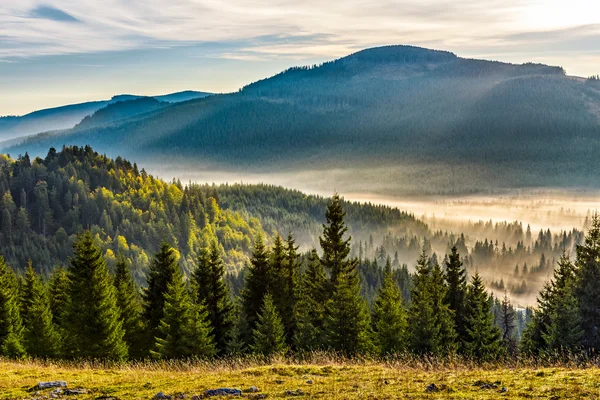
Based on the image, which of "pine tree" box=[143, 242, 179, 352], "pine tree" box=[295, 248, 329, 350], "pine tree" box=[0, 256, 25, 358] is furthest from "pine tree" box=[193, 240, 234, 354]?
"pine tree" box=[0, 256, 25, 358]

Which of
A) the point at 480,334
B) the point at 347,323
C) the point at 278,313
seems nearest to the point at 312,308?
the point at 278,313

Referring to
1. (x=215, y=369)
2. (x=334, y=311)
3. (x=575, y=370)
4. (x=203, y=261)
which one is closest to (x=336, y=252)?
(x=334, y=311)

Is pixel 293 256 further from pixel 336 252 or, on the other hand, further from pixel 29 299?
pixel 29 299

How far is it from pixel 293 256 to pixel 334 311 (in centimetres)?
987

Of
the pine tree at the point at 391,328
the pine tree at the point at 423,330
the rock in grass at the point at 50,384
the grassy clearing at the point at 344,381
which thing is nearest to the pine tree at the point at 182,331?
the pine tree at the point at 391,328

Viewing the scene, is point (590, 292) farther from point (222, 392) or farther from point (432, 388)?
point (222, 392)

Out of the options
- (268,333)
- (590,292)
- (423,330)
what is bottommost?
(268,333)

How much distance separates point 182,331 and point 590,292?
34447 mm

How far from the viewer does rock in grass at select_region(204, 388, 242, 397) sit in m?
18.5

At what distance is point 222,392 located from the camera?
18719 mm

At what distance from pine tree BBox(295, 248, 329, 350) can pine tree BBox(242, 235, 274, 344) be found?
3479 mm

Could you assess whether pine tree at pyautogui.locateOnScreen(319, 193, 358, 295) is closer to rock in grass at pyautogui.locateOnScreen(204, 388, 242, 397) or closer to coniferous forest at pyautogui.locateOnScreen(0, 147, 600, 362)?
coniferous forest at pyautogui.locateOnScreen(0, 147, 600, 362)

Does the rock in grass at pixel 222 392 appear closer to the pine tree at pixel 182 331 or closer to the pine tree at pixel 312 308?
the pine tree at pixel 312 308

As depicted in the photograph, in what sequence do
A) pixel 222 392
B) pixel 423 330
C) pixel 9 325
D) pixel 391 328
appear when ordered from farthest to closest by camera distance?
1. pixel 9 325
2. pixel 391 328
3. pixel 423 330
4. pixel 222 392
